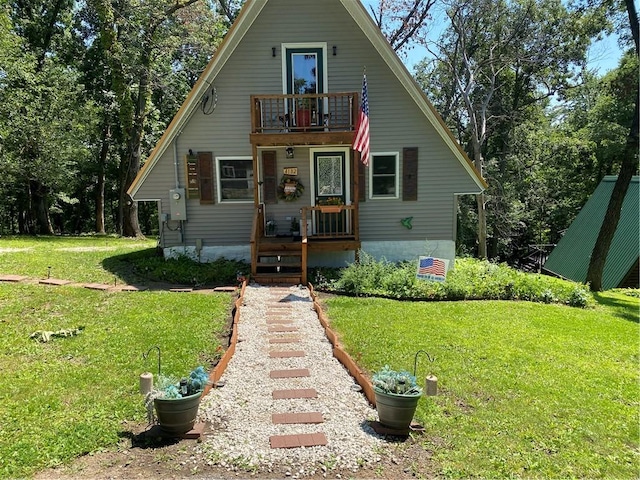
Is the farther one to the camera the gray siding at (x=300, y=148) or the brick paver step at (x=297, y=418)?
the gray siding at (x=300, y=148)

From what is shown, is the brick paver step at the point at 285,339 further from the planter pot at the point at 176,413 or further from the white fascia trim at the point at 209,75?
the white fascia trim at the point at 209,75

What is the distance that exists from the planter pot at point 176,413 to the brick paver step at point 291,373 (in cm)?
145

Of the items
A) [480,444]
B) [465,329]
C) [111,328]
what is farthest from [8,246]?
[480,444]

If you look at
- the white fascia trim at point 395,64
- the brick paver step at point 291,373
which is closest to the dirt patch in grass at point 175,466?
the brick paver step at point 291,373

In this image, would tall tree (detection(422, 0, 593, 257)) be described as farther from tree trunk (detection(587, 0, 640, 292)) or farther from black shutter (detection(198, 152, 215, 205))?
black shutter (detection(198, 152, 215, 205))

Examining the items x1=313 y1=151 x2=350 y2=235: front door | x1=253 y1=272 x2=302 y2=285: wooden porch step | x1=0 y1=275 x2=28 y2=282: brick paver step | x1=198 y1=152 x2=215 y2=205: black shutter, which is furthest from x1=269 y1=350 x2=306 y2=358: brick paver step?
x1=198 y1=152 x2=215 y2=205: black shutter

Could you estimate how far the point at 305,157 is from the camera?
38.0 feet

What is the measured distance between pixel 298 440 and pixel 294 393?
3.03ft

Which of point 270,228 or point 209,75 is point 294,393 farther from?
point 209,75

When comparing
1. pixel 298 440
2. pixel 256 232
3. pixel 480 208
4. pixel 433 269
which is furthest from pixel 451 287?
pixel 480 208

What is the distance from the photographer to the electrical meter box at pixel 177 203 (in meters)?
11.2

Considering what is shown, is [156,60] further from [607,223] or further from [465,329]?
[607,223]

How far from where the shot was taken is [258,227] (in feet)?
Answer: 35.2

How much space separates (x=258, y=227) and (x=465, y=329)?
581 cm
